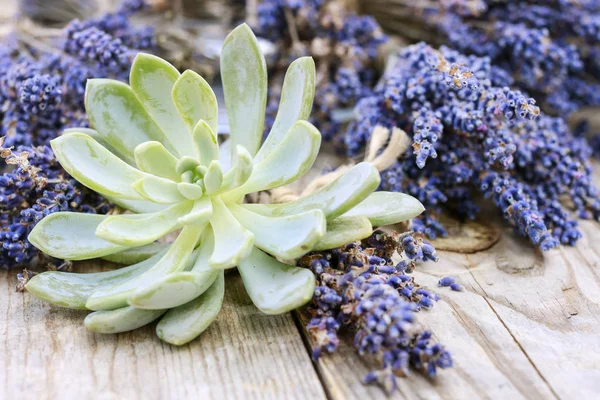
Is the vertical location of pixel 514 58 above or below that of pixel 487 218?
above

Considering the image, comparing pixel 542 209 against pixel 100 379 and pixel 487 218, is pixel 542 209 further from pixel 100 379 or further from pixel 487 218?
pixel 100 379

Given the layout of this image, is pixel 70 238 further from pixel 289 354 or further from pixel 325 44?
pixel 325 44

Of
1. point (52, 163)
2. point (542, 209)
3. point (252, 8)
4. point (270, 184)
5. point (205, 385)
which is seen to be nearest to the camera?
point (205, 385)

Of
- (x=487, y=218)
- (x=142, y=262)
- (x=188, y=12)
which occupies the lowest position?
(x=487, y=218)

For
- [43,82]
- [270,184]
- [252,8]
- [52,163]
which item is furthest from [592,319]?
[252,8]

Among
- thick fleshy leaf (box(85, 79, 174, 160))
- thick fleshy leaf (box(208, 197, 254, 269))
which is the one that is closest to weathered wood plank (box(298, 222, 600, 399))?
thick fleshy leaf (box(208, 197, 254, 269))

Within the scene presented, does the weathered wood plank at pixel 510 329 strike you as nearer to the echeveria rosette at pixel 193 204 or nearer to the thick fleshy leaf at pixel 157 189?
the echeveria rosette at pixel 193 204
